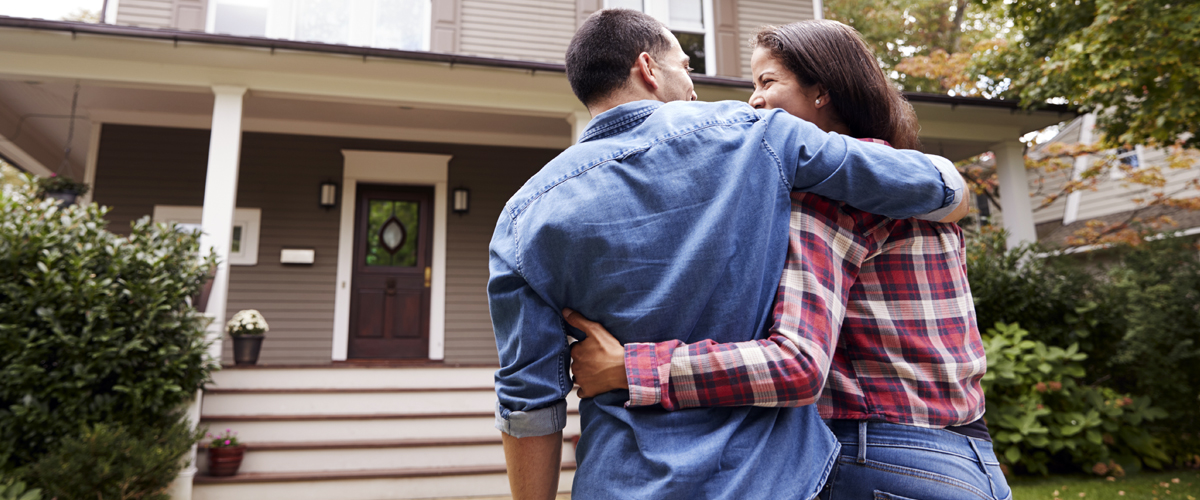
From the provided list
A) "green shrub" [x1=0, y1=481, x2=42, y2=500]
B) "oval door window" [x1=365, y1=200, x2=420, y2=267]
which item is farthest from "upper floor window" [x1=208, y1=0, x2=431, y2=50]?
"green shrub" [x1=0, y1=481, x2=42, y2=500]

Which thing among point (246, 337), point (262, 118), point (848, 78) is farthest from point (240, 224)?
point (848, 78)

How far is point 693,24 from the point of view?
25.9ft

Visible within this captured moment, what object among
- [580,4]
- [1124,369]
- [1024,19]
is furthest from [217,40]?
[1124,369]

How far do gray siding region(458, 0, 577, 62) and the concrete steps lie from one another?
3697mm

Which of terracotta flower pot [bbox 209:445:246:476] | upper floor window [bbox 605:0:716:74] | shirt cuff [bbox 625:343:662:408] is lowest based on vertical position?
terracotta flower pot [bbox 209:445:246:476]

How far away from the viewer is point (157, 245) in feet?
14.6

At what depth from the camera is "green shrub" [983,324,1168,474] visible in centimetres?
497

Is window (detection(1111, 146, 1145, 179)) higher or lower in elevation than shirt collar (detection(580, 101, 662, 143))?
higher

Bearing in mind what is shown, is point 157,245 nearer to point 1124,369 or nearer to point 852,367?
point 852,367

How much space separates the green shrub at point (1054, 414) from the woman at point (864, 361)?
4.64 meters

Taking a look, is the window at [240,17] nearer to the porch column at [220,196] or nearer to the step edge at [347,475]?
the porch column at [220,196]

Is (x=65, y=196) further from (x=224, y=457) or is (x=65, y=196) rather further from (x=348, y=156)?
(x=224, y=457)

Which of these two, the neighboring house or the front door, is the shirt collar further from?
the neighboring house

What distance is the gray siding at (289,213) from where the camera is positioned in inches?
274
